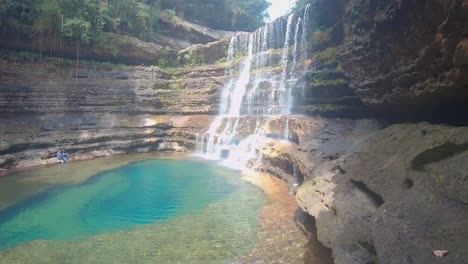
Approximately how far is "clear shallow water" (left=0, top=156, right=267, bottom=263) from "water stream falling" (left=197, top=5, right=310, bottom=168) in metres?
5.67

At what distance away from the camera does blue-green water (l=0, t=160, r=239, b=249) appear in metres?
9.94

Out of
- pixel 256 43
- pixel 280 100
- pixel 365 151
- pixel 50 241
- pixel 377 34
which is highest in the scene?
pixel 256 43

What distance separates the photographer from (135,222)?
1050 cm

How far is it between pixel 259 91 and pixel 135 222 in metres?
16.6

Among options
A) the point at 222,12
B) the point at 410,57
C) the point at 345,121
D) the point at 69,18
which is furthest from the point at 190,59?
the point at 410,57

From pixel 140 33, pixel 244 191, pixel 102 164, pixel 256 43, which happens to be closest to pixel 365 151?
pixel 244 191

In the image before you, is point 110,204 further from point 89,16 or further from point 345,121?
point 89,16

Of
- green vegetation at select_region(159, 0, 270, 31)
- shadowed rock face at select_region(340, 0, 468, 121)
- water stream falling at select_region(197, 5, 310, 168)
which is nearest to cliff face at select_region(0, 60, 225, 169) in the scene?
water stream falling at select_region(197, 5, 310, 168)

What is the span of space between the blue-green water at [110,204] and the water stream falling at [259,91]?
4767mm

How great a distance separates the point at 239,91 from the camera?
89.1 ft

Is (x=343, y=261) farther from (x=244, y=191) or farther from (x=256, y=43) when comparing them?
(x=256, y=43)

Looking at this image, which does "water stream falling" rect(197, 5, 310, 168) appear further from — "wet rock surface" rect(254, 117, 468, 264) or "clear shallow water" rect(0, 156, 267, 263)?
"wet rock surface" rect(254, 117, 468, 264)

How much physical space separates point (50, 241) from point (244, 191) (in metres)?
7.60

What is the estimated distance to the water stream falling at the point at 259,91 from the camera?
71.2 feet
